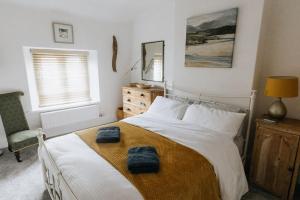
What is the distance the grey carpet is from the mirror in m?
2.40

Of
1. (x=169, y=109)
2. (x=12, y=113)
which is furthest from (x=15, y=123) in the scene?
(x=169, y=109)

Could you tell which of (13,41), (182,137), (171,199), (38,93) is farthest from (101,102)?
(171,199)

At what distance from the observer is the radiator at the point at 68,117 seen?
3.27 meters

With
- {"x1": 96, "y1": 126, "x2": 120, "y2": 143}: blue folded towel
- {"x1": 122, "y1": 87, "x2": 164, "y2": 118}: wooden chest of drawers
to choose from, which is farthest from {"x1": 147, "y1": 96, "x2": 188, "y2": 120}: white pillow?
{"x1": 96, "y1": 126, "x2": 120, "y2": 143}: blue folded towel

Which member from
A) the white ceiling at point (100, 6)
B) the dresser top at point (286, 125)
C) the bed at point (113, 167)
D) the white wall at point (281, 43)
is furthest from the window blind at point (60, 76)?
the dresser top at point (286, 125)

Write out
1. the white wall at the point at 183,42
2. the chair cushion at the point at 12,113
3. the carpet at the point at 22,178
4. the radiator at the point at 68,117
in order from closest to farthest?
the carpet at the point at 22,178 < the white wall at the point at 183,42 < the chair cushion at the point at 12,113 < the radiator at the point at 68,117

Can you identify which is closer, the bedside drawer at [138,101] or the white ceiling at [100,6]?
the white ceiling at [100,6]

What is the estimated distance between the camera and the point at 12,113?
2785mm

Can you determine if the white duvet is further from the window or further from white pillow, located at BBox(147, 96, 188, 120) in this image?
the window

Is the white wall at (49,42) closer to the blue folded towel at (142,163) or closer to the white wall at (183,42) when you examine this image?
the white wall at (183,42)

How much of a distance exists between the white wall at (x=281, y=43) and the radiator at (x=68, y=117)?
3075 millimetres

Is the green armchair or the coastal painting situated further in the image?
the green armchair

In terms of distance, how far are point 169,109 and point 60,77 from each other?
2.33 m

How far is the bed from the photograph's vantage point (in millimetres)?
1228
